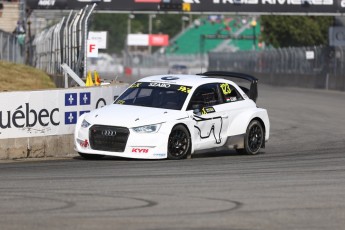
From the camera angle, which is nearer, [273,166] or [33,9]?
[273,166]

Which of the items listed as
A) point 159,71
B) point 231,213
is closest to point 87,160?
point 231,213

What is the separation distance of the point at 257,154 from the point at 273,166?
142 inches

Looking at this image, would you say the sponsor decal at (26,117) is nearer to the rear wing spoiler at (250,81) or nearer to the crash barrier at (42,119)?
the crash barrier at (42,119)

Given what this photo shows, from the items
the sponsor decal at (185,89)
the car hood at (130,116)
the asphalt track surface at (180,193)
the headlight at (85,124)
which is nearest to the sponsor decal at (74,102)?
the asphalt track surface at (180,193)

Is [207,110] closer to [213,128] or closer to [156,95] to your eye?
[213,128]

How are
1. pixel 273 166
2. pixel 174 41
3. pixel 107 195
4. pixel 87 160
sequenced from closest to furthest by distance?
pixel 107 195
pixel 273 166
pixel 87 160
pixel 174 41

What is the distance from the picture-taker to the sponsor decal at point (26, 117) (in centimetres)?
1805

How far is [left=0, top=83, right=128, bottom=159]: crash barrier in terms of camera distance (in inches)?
712

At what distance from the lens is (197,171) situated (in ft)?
48.7

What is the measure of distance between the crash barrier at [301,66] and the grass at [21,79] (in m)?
24.1

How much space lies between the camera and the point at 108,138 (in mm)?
17156

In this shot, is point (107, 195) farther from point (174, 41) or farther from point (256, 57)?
point (174, 41)

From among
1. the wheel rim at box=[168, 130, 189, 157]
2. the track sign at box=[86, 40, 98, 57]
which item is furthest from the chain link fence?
the wheel rim at box=[168, 130, 189, 157]

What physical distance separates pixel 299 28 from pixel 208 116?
253 ft
